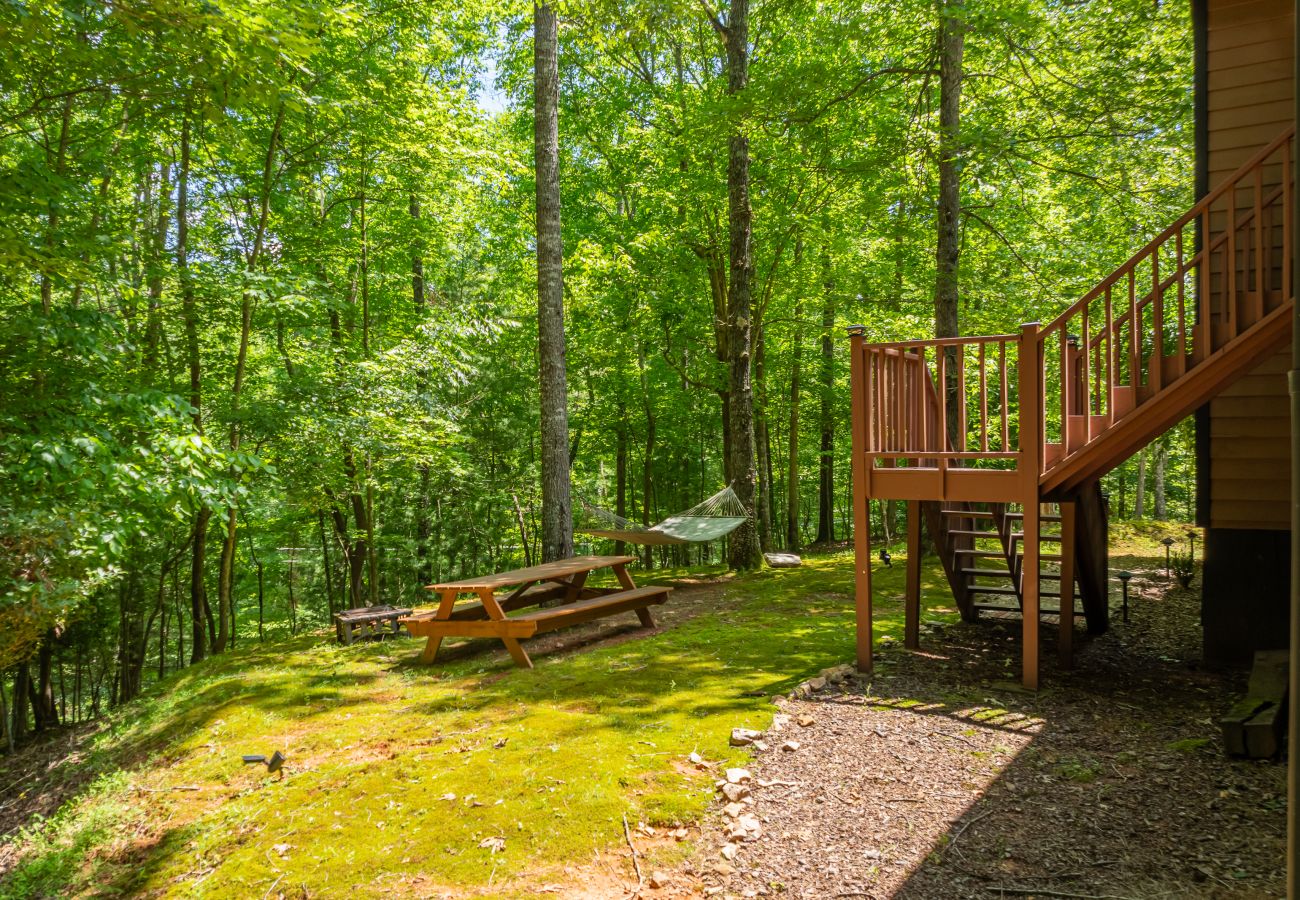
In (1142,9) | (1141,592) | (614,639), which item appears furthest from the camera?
(1141,592)

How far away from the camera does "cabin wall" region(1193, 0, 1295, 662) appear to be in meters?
4.73

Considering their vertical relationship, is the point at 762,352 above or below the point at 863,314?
below

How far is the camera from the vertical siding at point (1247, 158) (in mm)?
4758

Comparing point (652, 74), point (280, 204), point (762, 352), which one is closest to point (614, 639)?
point (280, 204)

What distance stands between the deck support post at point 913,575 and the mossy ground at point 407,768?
1.61ft

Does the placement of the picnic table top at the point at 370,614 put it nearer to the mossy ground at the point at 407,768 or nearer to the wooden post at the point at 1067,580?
the mossy ground at the point at 407,768

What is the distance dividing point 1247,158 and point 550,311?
18.6ft

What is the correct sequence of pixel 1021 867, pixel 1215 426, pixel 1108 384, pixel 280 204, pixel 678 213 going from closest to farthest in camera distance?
pixel 1021 867, pixel 1108 384, pixel 1215 426, pixel 280 204, pixel 678 213

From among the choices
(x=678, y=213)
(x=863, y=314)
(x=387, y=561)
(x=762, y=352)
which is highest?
(x=678, y=213)

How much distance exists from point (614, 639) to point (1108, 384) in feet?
13.6

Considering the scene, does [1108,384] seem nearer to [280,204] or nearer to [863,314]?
[280,204]

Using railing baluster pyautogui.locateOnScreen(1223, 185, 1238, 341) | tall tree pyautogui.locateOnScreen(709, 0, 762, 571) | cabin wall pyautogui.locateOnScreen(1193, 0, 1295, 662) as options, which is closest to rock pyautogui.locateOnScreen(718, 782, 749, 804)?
railing baluster pyautogui.locateOnScreen(1223, 185, 1238, 341)

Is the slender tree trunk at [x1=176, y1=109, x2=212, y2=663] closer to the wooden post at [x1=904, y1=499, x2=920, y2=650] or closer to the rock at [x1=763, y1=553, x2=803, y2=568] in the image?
the wooden post at [x1=904, y1=499, x2=920, y2=650]

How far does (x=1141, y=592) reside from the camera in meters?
7.50
